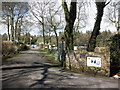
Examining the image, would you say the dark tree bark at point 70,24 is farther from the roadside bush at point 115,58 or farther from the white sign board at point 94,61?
the roadside bush at point 115,58

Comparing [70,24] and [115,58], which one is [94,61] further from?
[70,24]

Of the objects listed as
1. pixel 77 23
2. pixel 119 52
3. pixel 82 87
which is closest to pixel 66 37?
pixel 119 52

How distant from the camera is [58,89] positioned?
16.9 feet

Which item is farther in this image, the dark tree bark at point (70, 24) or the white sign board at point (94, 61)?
the dark tree bark at point (70, 24)

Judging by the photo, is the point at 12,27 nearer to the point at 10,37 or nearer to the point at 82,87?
the point at 10,37

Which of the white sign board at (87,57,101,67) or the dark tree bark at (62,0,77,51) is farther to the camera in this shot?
the dark tree bark at (62,0,77,51)

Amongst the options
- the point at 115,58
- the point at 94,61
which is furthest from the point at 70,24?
the point at 115,58

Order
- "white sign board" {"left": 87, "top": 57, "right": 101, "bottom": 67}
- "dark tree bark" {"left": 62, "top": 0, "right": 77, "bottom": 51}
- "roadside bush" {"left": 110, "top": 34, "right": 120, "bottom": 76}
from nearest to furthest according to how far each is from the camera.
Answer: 1. "white sign board" {"left": 87, "top": 57, "right": 101, "bottom": 67}
2. "roadside bush" {"left": 110, "top": 34, "right": 120, "bottom": 76}
3. "dark tree bark" {"left": 62, "top": 0, "right": 77, "bottom": 51}

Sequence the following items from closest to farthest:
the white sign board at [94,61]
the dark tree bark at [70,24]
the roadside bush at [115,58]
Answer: the white sign board at [94,61] < the roadside bush at [115,58] < the dark tree bark at [70,24]

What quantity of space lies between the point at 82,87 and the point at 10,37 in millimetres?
20496

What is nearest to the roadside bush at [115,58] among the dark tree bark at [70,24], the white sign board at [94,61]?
the white sign board at [94,61]

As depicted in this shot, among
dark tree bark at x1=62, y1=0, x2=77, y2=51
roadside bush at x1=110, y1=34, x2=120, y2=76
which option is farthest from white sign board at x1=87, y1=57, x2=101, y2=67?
dark tree bark at x1=62, y1=0, x2=77, y2=51

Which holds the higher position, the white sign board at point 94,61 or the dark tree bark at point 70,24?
the dark tree bark at point 70,24

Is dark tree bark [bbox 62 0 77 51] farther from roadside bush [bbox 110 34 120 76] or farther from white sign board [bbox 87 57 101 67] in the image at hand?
roadside bush [bbox 110 34 120 76]
